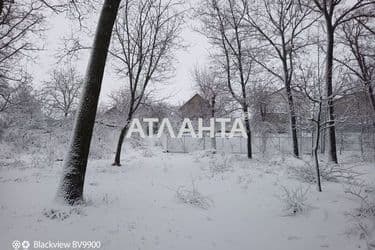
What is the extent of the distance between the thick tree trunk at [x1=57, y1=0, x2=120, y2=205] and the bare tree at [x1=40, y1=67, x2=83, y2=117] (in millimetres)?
11031

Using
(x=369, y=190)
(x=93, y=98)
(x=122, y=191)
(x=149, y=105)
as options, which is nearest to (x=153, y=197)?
(x=122, y=191)

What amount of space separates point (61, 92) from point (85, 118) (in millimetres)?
34205

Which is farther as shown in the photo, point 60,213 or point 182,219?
point 182,219

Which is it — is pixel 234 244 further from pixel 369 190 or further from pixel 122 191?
pixel 369 190

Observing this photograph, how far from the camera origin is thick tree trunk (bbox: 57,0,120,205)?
17.4ft

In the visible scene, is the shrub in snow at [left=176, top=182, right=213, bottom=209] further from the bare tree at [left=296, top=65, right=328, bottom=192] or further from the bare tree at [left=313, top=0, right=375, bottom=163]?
the bare tree at [left=313, top=0, right=375, bottom=163]

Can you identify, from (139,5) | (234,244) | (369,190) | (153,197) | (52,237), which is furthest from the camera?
(139,5)

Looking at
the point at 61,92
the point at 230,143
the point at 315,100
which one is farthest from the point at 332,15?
the point at 61,92

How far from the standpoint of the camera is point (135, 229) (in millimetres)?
4270

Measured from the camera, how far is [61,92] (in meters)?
35.1

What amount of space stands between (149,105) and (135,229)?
467 inches
